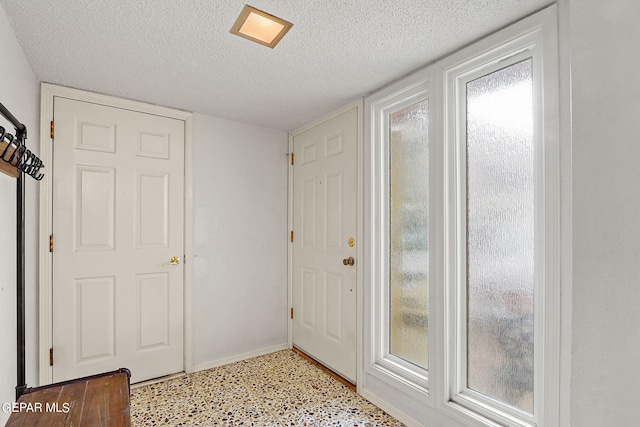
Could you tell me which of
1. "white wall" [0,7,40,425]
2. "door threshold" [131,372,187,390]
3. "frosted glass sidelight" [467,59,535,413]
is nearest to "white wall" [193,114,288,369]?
"door threshold" [131,372,187,390]

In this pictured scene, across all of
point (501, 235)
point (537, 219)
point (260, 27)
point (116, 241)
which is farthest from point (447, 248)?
point (116, 241)

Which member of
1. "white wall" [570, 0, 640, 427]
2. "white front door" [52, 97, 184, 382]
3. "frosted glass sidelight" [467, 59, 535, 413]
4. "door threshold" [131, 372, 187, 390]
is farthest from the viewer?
"door threshold" [131, 372, 187, 390]

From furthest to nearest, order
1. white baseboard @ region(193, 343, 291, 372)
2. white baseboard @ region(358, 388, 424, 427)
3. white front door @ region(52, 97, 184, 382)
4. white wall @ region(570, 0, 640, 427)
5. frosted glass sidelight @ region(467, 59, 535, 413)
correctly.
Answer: white baseboard @ region(193, 343, 291, 372)
white front door @ region(52, 97, 184, 382)
white baseboard @ region(358, 388, 424, 427)
frosted glass sidelight @ region(467, 59, 535, 413)
white wall @ region(570, 0, 640, 427)

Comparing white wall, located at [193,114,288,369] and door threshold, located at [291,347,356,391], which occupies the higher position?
white wall, located at [193,114,288,369]

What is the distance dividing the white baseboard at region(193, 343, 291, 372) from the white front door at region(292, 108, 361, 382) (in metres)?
0.18

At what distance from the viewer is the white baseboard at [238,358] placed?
2980mm

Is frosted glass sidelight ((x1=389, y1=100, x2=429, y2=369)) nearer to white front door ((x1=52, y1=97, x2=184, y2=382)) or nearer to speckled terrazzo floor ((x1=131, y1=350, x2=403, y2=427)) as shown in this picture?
speckled terrazzo floor ((x1=131, y1=350, x2=403, y2=427))

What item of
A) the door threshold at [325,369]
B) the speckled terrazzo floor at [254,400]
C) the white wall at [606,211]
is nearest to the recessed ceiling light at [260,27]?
the white wall at [606,211]

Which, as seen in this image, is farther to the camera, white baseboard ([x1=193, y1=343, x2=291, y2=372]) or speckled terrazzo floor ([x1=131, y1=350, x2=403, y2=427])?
white baseboard ([x1=193, y1=343, x2=291, y2=372])

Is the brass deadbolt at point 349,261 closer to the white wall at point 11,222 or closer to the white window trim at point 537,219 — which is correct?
the white window trim at point 537,219

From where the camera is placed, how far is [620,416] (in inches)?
27.9

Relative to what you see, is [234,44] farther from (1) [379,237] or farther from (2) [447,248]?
(2) [447,248]

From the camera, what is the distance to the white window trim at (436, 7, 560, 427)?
151cm

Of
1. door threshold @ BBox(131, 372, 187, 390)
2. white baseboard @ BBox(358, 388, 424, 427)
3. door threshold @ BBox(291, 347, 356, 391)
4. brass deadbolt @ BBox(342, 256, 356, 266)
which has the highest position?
brass deadbolt @ BBox(342, 256, 356, 266)
